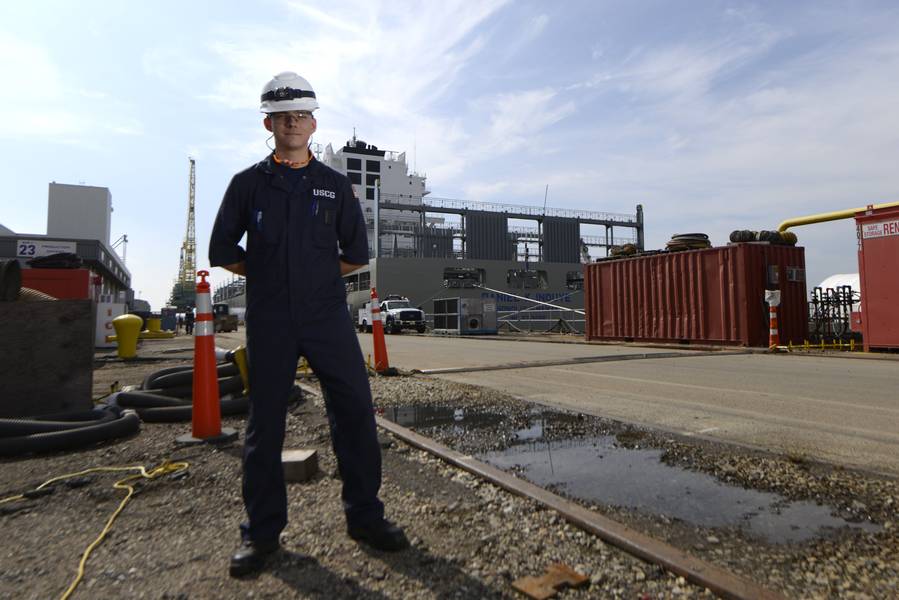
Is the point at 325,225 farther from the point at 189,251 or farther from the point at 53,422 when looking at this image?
the point at 189,251

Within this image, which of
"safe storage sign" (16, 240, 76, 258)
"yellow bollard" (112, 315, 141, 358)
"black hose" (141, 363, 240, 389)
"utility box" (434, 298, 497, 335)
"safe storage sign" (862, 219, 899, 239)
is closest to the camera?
"black hose" (141, 363, 240, 389)

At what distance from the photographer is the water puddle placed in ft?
7.29

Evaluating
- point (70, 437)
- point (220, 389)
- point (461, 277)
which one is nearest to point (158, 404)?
point (220, 389)

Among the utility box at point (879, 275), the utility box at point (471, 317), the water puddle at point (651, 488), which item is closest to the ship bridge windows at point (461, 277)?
the utility box at point (471, 317)

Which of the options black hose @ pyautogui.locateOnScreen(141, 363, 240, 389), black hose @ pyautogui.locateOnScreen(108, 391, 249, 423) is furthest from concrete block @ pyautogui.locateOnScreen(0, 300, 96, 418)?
black hose @ pyautogui.locateOnScreen(141, 363, 240, 389)

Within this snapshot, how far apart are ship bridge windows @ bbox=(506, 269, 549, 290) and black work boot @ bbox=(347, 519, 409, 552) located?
48.1 metres

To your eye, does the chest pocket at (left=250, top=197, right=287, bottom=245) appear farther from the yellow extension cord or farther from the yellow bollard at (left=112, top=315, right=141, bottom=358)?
the yellow bollard at (left=112, top=315, right=141, bottom=358)

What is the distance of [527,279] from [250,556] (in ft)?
163

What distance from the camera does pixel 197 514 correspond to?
8.21ft

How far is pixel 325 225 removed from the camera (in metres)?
2.29

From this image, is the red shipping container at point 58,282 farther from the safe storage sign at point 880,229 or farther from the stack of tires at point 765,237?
the safe storage sign at point 880,229

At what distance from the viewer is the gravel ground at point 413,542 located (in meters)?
1.77

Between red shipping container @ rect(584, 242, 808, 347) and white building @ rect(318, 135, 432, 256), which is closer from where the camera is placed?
red shipping container @ rect(584, 242, 808, 347)

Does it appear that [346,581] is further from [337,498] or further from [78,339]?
[78,339]
